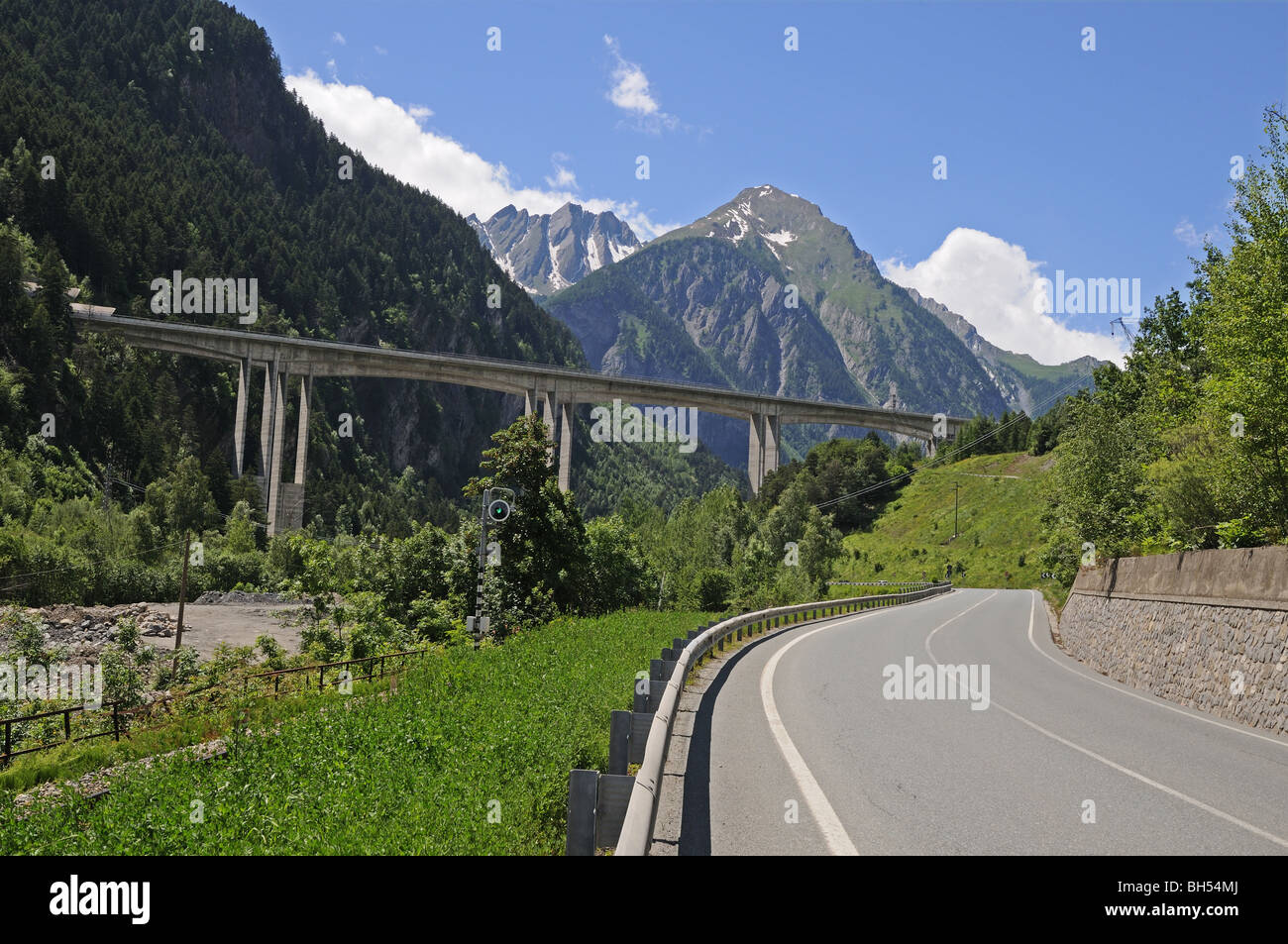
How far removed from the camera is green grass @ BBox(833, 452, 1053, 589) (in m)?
88.0

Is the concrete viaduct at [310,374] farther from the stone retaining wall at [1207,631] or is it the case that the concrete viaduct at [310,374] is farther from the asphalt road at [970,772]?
the asphalt road at [970,772]

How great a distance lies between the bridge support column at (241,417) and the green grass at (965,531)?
7301 centimetres

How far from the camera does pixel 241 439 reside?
11556cm

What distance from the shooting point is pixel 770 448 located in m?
129

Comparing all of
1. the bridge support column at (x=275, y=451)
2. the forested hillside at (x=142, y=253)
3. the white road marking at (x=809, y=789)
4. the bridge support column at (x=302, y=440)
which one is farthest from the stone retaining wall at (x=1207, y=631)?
the bridge support column at (x=302, y=440)

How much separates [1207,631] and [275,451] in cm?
10404

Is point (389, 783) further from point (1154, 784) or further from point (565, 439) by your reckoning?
point (565, 439)

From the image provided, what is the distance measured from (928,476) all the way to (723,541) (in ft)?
210

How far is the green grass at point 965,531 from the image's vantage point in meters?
88.0

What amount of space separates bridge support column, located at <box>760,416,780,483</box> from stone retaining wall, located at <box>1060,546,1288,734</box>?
10443 centimetres

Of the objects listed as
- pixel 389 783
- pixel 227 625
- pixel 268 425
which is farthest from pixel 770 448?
pixel 389 783

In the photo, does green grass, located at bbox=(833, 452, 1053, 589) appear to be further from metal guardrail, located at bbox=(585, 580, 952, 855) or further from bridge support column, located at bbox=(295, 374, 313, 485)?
metal guardrail, located at bbox=(585, 580, 952, 855)

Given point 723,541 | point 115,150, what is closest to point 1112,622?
point 723,541

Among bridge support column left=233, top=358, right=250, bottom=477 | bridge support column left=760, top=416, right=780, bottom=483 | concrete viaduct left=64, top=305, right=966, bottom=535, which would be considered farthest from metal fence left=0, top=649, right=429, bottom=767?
bridge support column left=760, top=416, right=780, bottom=483
